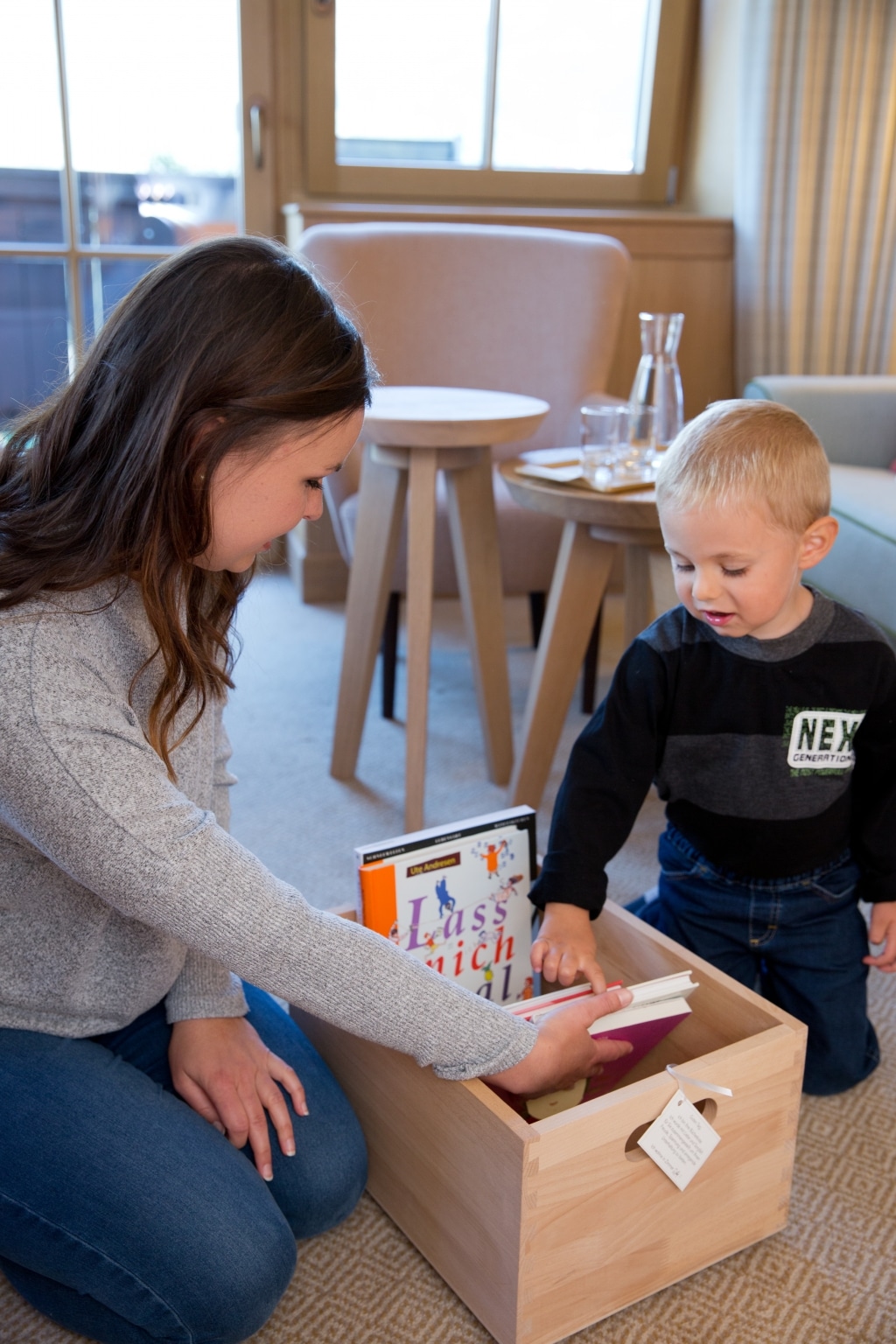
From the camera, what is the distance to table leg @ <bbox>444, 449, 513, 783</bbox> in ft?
5.66

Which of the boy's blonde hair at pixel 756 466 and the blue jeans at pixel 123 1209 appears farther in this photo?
the boy's blonde hair at pixel 756 466

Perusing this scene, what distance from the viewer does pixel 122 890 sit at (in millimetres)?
750

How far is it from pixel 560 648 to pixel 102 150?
5.85 ft

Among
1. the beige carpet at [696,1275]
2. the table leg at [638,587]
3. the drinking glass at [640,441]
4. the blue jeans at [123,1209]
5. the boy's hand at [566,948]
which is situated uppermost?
the drinking glass at [640,441]

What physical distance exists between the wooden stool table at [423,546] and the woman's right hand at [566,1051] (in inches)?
30.2

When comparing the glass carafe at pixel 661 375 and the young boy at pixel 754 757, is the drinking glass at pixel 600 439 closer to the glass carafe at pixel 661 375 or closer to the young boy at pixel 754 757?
the glass carafe at pixel 661 375

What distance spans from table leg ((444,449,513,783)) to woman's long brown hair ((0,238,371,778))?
911 mm

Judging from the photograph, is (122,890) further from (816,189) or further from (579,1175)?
(816,189)

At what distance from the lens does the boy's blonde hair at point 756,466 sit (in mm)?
983

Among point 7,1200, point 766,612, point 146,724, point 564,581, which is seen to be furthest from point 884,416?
point 7,1200

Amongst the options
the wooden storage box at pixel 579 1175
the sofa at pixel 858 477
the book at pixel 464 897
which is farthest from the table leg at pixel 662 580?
the wooden storage box at pixel 579 1175

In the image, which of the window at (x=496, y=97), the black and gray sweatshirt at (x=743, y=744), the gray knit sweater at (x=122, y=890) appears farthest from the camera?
the window at (x=496, y=97)

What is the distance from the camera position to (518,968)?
116 cm

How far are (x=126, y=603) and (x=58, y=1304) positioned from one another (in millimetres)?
515
